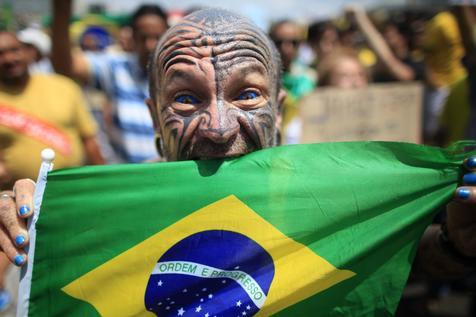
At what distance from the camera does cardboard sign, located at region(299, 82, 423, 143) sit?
4.71 metres

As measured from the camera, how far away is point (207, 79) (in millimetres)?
2014

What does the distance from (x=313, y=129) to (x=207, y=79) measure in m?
2.78

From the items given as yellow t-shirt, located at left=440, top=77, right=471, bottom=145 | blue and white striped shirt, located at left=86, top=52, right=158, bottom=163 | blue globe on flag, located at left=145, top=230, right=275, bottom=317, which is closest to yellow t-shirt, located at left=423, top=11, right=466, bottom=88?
yellow t-shirt, located at left=440, top=77, right=471, bottom=145

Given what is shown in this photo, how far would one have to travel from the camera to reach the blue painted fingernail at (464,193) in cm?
191

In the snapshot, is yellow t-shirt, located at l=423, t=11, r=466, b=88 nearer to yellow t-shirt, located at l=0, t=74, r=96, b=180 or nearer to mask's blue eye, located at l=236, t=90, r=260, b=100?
yellow t-shirt, located at l=0, t=74, r=96, b=180

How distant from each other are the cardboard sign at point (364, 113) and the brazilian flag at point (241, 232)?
2650 millimetres

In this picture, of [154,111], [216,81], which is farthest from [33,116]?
[216,81]

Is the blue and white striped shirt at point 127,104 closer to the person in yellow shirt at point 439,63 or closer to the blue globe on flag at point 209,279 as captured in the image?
the blue globe on flag at point 209,279

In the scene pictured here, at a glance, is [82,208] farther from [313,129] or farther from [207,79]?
[313,129]

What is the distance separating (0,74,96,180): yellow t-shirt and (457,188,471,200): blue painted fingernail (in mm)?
2663

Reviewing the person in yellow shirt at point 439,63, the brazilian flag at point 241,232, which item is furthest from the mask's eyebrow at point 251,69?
the person in yellow shirt at point 439,63

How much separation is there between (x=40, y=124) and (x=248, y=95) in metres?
2.39

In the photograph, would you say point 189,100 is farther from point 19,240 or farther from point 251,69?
point 19,240

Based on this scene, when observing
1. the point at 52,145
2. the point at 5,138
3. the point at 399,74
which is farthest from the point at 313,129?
the point at 5,138
